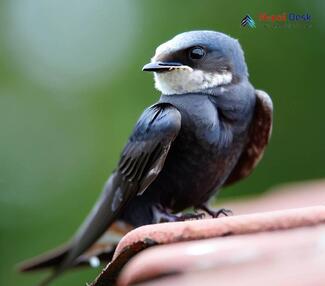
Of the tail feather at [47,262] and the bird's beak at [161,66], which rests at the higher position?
the bird's beak at [161,66]

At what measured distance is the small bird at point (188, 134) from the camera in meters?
2.33

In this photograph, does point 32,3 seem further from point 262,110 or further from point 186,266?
point 186,266

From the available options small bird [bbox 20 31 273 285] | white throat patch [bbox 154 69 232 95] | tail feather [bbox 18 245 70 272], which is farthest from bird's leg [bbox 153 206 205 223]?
tail feather [bbox 18 245 70 272]

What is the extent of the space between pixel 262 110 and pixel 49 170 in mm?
3695

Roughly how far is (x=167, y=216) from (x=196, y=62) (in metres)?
0.51

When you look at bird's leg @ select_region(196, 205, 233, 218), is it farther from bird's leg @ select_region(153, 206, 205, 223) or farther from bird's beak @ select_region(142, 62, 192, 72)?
bird's beak @ select_region(142, 62, 192, 72)

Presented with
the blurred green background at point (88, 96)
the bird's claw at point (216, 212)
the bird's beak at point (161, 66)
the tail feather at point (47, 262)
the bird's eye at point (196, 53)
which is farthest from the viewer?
the blurred green background at point (88, 96)

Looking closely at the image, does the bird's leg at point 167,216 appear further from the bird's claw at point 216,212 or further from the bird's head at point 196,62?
the bird's head at point 196,62

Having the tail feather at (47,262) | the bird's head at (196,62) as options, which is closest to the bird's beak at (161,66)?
the bird's head at (196,62)

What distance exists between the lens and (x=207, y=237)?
1536mm

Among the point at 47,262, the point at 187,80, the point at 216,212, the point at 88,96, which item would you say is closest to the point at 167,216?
the point at 216,212

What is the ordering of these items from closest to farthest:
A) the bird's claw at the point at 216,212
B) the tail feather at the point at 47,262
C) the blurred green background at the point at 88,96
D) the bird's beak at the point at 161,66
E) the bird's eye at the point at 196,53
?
the bird's beak at the point at 161,66 < the bird's eye at the point at 196,53 < the bird's claw at the point at 216,212 < the tail feather at the point at 47,262 < the blurred green background at the point at 88,96

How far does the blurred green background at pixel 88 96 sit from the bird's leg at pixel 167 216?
681 millimetres

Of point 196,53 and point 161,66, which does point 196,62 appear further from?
point 161,66
